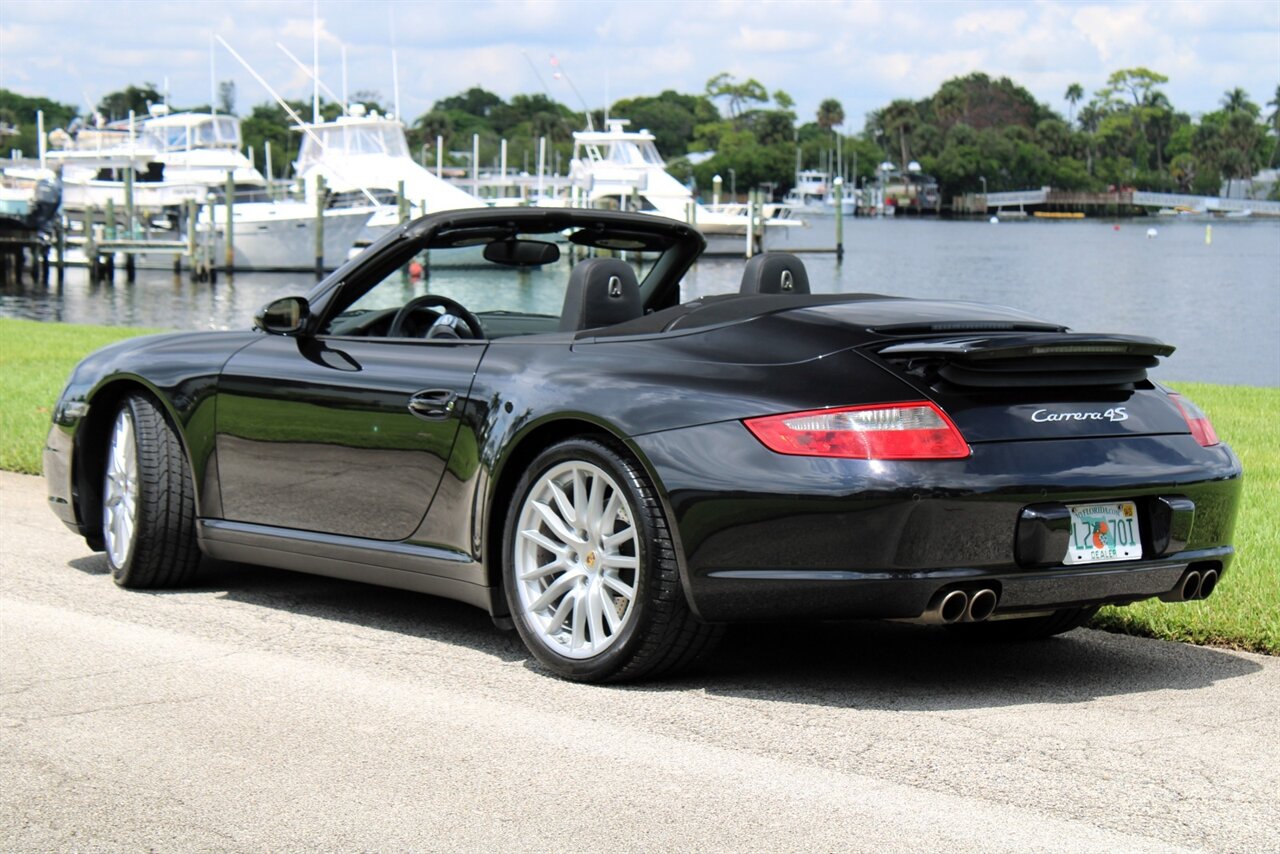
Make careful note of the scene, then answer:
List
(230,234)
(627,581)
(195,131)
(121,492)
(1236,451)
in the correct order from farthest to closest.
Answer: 1. (195,131)
2. (230,234)
3. (1236,451)
4. (121,492)
5. (627,581)

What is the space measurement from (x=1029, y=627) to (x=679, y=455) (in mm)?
1707

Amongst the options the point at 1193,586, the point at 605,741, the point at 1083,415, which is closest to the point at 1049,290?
the point at 1193,586

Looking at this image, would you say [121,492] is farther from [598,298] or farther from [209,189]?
[209,189]

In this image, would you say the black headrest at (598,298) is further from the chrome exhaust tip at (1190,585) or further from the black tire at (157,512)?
the chrome exhaust tip at (1190,585)

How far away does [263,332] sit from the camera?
6723 millimetres

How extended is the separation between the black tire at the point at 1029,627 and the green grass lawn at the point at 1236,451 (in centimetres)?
40

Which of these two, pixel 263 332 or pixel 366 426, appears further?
pixel 263 332

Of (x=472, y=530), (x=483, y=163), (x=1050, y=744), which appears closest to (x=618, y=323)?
(x=472, y=530)

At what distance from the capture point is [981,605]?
16.2ft

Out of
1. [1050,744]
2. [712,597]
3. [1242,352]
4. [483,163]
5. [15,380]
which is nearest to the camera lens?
[1050,744]

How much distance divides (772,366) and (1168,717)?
1469 mm

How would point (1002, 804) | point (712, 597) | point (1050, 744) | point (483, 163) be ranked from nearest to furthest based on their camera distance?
1. point (1002, 804)
2. point (1050, 744)
3. point (712, 597)
4. point (483, 163)

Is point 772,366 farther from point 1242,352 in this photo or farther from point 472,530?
point 1242,352

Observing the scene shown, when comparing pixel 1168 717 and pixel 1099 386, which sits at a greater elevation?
pixel 1099 386
